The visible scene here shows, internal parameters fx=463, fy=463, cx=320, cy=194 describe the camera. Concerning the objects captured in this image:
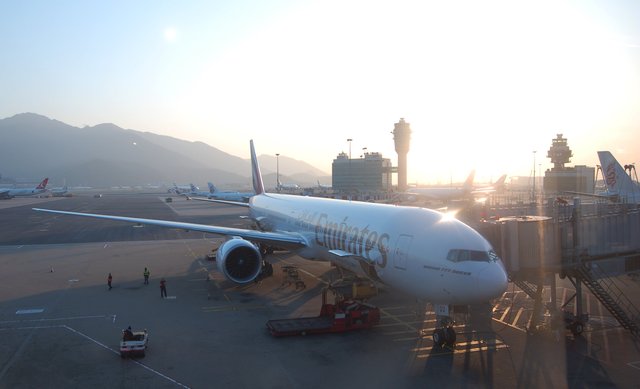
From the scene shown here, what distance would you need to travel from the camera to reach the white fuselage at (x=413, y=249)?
15141mm

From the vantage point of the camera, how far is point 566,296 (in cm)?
2520

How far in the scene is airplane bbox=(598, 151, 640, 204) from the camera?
39656 millimetres

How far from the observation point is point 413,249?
16.9m

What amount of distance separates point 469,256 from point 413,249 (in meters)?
2.14

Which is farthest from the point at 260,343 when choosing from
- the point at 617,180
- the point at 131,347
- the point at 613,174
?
the point at 613,174

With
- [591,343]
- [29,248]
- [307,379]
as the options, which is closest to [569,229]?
[591,343]

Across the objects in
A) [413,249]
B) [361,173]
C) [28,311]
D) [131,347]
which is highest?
[361,173]

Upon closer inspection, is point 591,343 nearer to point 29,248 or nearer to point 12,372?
point 12,372

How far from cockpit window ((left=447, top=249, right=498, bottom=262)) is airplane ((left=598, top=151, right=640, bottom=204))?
96.7ft

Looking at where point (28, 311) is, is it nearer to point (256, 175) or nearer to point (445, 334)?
point (445, 334)

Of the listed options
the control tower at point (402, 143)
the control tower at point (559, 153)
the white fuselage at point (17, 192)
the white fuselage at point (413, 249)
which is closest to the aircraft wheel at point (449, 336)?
the white fuselage at point (413, 249)

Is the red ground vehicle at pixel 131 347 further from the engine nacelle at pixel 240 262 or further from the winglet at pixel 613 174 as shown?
the winglet at pixel 613 174

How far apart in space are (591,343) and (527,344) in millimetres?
2551

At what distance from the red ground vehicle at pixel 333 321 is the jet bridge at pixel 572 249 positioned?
601cm
